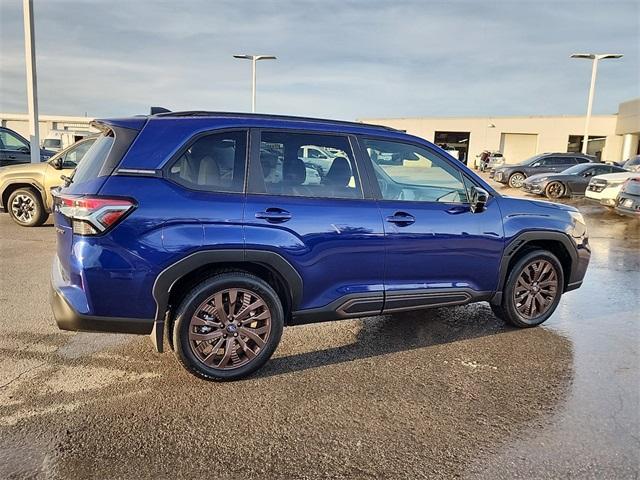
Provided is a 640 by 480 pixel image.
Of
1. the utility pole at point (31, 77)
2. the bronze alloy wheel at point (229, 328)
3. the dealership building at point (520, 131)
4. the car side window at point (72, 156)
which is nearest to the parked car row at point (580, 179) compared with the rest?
the bronze alloy wheel at point (229, 328)

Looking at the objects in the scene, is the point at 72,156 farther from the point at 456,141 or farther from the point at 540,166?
the point at 456,141

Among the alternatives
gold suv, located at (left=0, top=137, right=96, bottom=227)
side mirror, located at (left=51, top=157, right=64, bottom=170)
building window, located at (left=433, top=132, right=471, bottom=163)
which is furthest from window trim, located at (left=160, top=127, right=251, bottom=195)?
building window, located at (left=433, top=132, right=471, bottom=163)

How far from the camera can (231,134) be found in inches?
139

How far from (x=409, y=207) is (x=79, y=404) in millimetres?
2753

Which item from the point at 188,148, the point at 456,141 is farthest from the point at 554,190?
the point at 456,141

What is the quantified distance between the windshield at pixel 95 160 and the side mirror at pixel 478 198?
2896mm

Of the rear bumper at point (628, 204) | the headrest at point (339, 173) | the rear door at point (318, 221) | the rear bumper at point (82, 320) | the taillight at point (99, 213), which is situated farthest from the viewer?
the rear bumper at point (628, 204)

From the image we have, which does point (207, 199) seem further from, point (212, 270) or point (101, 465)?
point (101, 465)

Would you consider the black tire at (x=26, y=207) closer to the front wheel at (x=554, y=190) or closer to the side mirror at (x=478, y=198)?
the side mirror at (x=478, y=198)

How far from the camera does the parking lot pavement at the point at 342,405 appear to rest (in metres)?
2.66

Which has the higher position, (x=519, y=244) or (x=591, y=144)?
(x=591, y=144)

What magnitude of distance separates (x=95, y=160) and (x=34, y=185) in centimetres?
680

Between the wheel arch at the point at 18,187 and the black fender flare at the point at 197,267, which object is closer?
the black fender flare at the point at 197,267

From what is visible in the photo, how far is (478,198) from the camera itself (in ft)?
13.8
